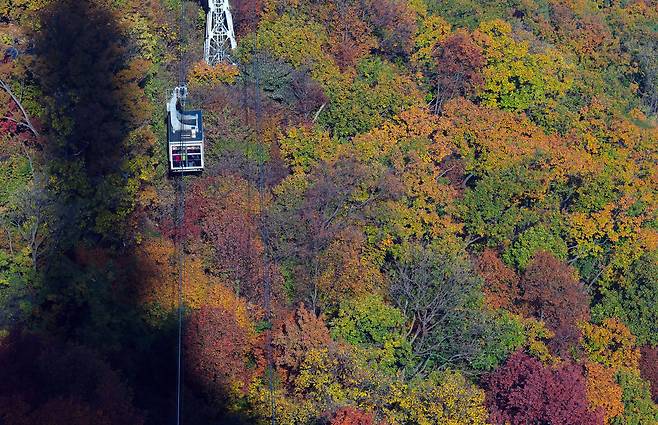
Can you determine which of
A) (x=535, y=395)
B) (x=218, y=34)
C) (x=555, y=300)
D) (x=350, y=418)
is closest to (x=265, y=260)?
(x=350, y=418)

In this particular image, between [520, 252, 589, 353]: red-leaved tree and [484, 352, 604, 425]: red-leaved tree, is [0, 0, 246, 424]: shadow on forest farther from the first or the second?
[520, 252, 589, 353]: red-leaved tree

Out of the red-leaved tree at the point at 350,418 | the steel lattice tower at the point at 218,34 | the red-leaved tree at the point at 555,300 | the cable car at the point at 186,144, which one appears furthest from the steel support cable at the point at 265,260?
the red-leaved tree at the point at 555,300

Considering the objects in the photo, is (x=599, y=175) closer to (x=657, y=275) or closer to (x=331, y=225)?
(x=657, y=275)

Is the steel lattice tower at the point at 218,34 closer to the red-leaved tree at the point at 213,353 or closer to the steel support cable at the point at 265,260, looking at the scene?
the steel support cable at the point at 265,260

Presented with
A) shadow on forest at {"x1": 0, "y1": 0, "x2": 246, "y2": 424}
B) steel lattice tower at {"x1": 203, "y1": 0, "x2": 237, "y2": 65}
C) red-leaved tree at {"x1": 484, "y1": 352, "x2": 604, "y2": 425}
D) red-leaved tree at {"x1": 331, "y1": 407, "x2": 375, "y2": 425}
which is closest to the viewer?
red-leaved tree at {"x1": 331, "y1": 407, "x2": 375, "y2": 425}

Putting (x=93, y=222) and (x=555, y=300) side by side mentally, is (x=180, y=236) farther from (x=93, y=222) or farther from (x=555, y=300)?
(x=555, y=300)

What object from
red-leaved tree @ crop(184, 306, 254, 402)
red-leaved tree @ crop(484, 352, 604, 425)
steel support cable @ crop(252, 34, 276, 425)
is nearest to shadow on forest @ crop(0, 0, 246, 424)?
red-leaved tree @ crop(184, 306, 254, 402)

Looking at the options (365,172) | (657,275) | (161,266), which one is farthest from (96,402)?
(657,275)
